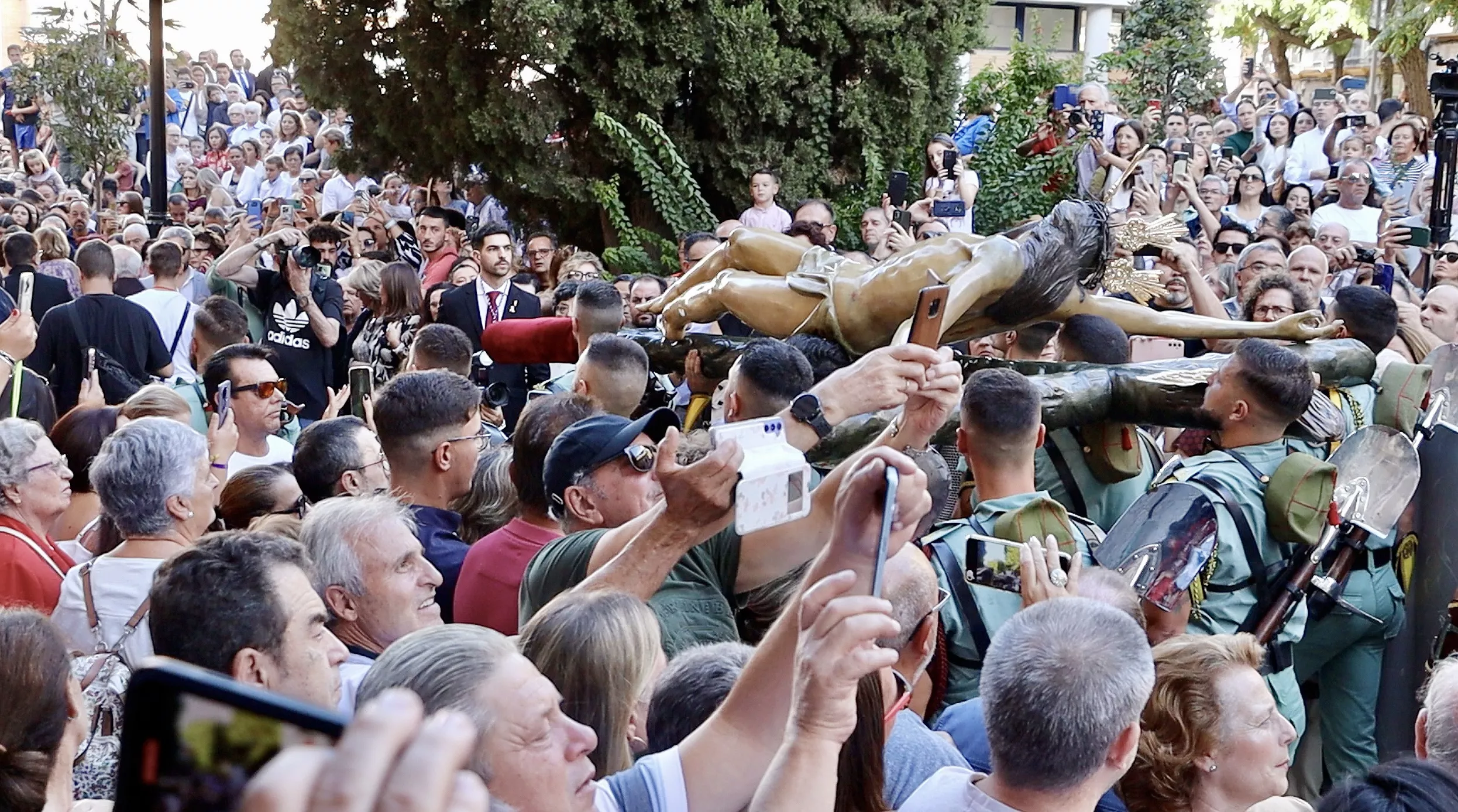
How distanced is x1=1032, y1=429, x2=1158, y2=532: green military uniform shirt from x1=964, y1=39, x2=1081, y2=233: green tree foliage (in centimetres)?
652

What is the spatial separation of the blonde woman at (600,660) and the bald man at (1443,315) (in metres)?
5.53

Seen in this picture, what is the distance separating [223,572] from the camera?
8.63 feet

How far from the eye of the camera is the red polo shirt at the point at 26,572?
388cm

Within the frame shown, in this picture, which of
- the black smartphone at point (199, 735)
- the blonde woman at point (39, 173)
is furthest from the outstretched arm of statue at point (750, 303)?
the blonde woman at point (39, 173)

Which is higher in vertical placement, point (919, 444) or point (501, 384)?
point (919, 444)

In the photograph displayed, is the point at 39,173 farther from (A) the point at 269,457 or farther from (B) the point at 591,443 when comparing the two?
(B) the point at 591,443

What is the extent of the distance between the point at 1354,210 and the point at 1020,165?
2.59 metres

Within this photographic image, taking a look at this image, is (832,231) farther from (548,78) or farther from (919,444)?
(919,444)

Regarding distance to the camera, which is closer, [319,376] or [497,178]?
[319,376]

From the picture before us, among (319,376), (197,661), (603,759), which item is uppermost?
(197,661)

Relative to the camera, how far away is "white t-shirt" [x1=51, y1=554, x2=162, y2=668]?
3.42m

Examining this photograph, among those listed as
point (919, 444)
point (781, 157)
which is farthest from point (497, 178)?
point (919, 444)

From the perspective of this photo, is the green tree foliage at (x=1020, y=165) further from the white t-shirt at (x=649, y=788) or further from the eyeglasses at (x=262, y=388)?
the white t-shirt at (x=649, y=788)

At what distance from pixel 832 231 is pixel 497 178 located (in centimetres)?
307
